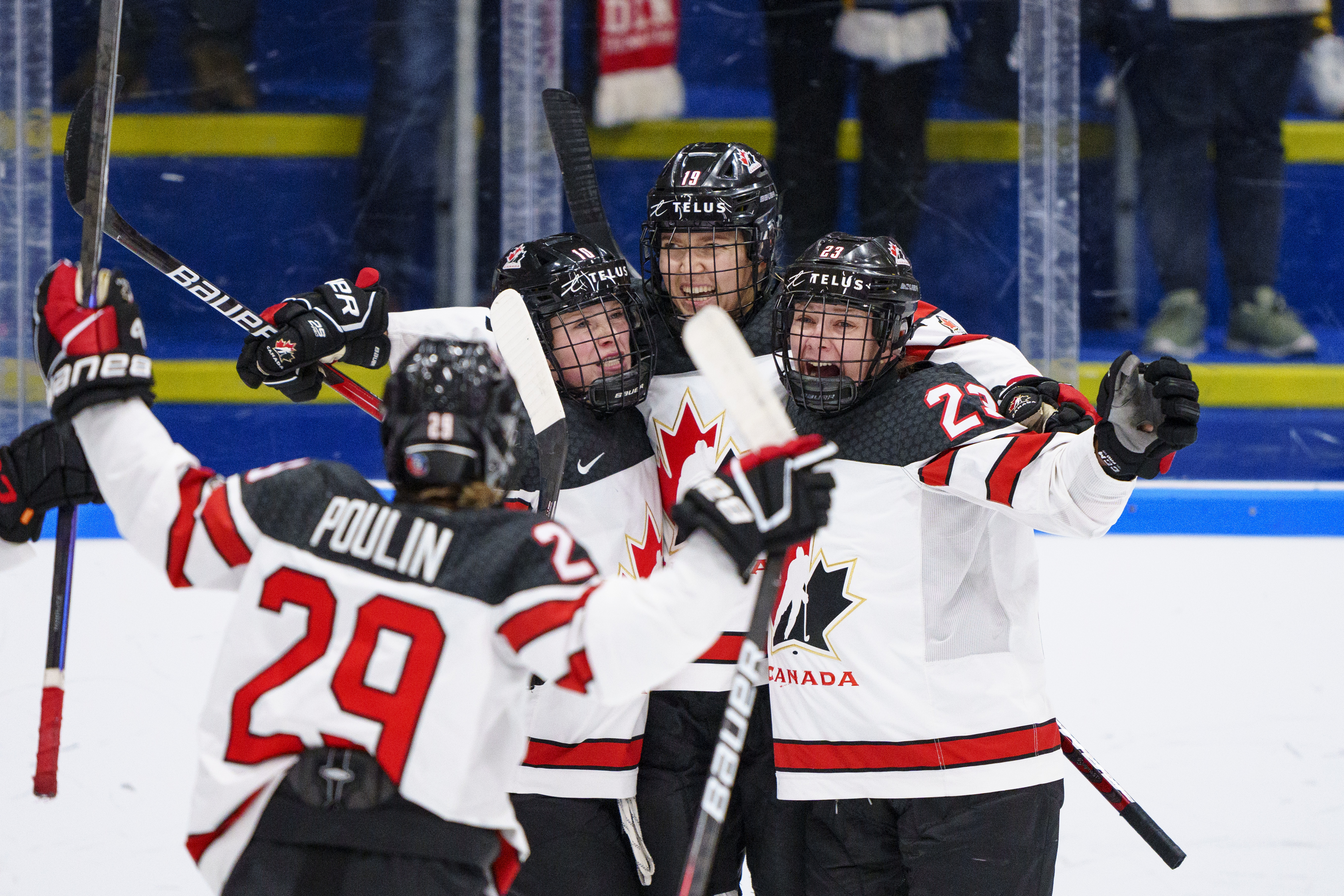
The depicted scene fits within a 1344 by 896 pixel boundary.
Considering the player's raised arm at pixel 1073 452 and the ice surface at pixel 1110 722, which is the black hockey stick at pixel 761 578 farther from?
the ice surface at pixel 1110 722

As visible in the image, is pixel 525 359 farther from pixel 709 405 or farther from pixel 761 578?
pixel 761 578

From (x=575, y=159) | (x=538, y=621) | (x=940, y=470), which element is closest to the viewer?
(x=538, y=621)

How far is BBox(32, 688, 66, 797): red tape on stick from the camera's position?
164cm

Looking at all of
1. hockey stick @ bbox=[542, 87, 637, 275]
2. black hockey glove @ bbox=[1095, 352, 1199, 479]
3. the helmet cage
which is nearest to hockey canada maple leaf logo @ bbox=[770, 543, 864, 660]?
the helmet cage

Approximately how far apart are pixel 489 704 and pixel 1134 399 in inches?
30.7

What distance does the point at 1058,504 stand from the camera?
1.70 m

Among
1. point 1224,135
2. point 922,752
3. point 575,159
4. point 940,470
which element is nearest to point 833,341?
point 940,470

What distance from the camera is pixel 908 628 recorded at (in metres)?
1.92

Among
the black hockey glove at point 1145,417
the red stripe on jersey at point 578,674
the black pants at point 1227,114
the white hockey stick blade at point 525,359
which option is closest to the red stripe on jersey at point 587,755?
the white hockey stick blade at point 525,359

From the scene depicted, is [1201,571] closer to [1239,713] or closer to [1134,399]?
[1239,713]

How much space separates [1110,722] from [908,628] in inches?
39.1

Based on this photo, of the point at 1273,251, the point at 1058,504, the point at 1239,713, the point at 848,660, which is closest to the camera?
the point at 1058,504

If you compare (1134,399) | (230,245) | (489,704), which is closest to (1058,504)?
(1134,399)

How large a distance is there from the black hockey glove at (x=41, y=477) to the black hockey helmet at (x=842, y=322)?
2.92 feet
